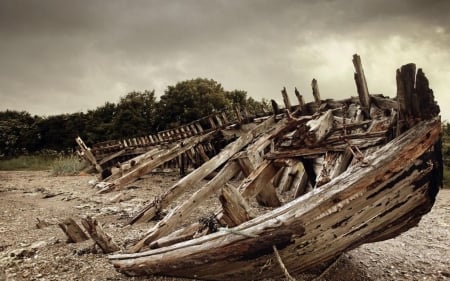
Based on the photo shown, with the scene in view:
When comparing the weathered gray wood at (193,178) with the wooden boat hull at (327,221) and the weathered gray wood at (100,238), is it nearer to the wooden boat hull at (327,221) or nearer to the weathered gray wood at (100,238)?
the weathered gray wood at (100,238)

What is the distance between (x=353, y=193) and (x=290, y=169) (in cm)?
772

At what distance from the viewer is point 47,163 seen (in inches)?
885

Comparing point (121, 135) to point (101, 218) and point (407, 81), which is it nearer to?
point (101, 218)

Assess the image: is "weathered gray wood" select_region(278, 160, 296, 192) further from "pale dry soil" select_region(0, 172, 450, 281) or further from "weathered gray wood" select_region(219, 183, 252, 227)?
"weathered gray wood" select_region(219, 183, 252, 227)

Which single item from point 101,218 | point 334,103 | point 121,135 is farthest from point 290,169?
point 121,135

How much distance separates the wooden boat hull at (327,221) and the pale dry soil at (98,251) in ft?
2.23

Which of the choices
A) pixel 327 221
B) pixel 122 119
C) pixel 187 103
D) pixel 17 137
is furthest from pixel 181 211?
pixel 17 137

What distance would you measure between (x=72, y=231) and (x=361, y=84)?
5.83 m

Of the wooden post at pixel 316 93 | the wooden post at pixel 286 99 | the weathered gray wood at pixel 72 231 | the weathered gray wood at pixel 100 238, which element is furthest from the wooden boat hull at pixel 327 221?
the wooden post at pixel 286 99

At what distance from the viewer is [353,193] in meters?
2.93

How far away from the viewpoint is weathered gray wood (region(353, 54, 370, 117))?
19.4 feet

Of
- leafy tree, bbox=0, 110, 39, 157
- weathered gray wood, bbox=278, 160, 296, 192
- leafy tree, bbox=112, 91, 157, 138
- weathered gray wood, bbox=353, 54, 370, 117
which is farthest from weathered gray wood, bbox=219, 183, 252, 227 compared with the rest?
leafy tree, bbox=0, 110, 39, 157

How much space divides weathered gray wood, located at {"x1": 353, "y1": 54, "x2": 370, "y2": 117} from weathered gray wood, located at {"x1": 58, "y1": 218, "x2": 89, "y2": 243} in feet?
18.0

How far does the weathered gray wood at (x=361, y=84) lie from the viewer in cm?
592
